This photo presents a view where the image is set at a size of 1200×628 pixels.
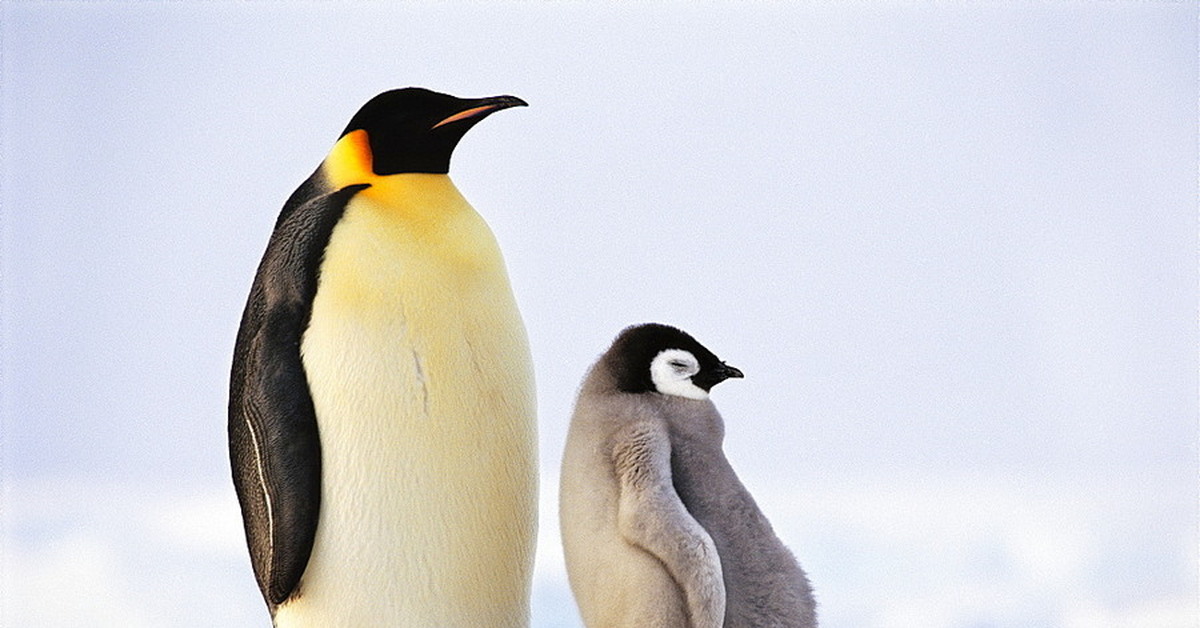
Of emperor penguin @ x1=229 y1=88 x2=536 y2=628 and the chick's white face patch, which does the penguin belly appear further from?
the chick's white face patch

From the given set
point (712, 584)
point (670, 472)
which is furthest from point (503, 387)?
point (712, 584)

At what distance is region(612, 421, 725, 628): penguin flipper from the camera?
145 centimetres

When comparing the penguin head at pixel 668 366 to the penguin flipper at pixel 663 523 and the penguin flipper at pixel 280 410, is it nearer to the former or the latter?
the penguin flipper at pixel 663 523

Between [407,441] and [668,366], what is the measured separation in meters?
0.28

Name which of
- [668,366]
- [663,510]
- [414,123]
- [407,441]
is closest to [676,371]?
[668,366]

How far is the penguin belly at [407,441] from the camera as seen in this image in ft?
5.07

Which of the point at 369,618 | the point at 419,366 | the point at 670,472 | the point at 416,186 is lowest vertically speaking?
the point at 369,618

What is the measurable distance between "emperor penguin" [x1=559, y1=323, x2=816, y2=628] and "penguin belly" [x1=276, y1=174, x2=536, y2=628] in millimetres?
84

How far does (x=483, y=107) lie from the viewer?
1.65m

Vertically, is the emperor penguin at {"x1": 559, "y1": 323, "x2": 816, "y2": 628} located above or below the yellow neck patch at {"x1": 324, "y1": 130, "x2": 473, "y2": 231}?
below

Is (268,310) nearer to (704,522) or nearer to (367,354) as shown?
(367,354)

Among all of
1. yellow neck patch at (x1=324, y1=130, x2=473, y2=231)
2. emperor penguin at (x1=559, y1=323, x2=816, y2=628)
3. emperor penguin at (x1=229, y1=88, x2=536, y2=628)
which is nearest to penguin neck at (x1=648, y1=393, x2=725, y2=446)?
emperor penguin at (x1=559, y1=323, x2=816, y2=628)

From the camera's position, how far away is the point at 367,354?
1.55 m

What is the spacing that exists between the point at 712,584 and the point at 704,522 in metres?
0.10
